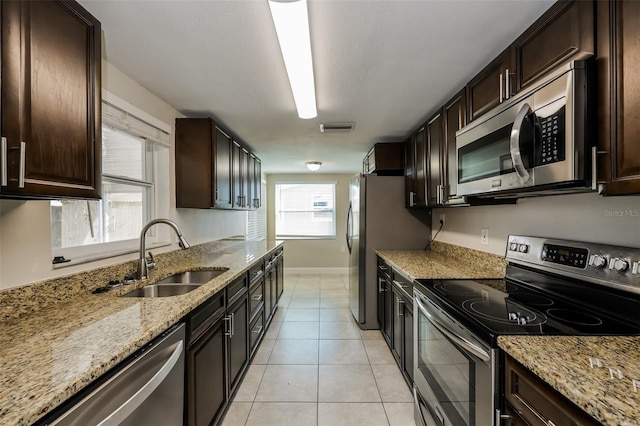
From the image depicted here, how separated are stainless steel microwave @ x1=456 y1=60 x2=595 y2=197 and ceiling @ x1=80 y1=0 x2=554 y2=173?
44cm

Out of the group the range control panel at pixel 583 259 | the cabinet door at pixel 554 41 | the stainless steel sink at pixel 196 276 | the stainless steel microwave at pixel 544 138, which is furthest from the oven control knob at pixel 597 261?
the stainless steel sink at pixel 196 276

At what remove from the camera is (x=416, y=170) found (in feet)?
10.0

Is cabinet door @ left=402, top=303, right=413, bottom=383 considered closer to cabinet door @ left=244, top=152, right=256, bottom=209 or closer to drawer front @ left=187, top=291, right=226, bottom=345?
drawer front @ left=187, top=291, right=226, bottom=345

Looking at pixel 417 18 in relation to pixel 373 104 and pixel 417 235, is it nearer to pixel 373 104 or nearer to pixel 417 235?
pixel 373 104

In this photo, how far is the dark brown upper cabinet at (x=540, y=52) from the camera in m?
1.10

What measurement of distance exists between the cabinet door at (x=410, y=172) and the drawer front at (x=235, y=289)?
195 cm

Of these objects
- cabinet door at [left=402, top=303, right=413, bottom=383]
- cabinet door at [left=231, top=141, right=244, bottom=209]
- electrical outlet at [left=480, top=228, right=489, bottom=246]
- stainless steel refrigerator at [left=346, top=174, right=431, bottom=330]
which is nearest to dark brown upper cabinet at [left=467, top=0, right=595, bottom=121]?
electrical outlet at [left=480, top=228, right=489, bottom=246]

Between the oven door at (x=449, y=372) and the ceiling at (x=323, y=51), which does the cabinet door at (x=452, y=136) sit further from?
the oven door at (x=449, y=372)

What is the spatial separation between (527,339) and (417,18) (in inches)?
57.1

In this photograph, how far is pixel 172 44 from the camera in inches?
62.6

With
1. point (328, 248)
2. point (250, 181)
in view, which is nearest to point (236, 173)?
point (250, 181)

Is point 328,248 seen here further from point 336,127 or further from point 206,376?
point 206,376

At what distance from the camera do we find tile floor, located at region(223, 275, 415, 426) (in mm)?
1894

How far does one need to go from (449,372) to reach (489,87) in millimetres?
1618
